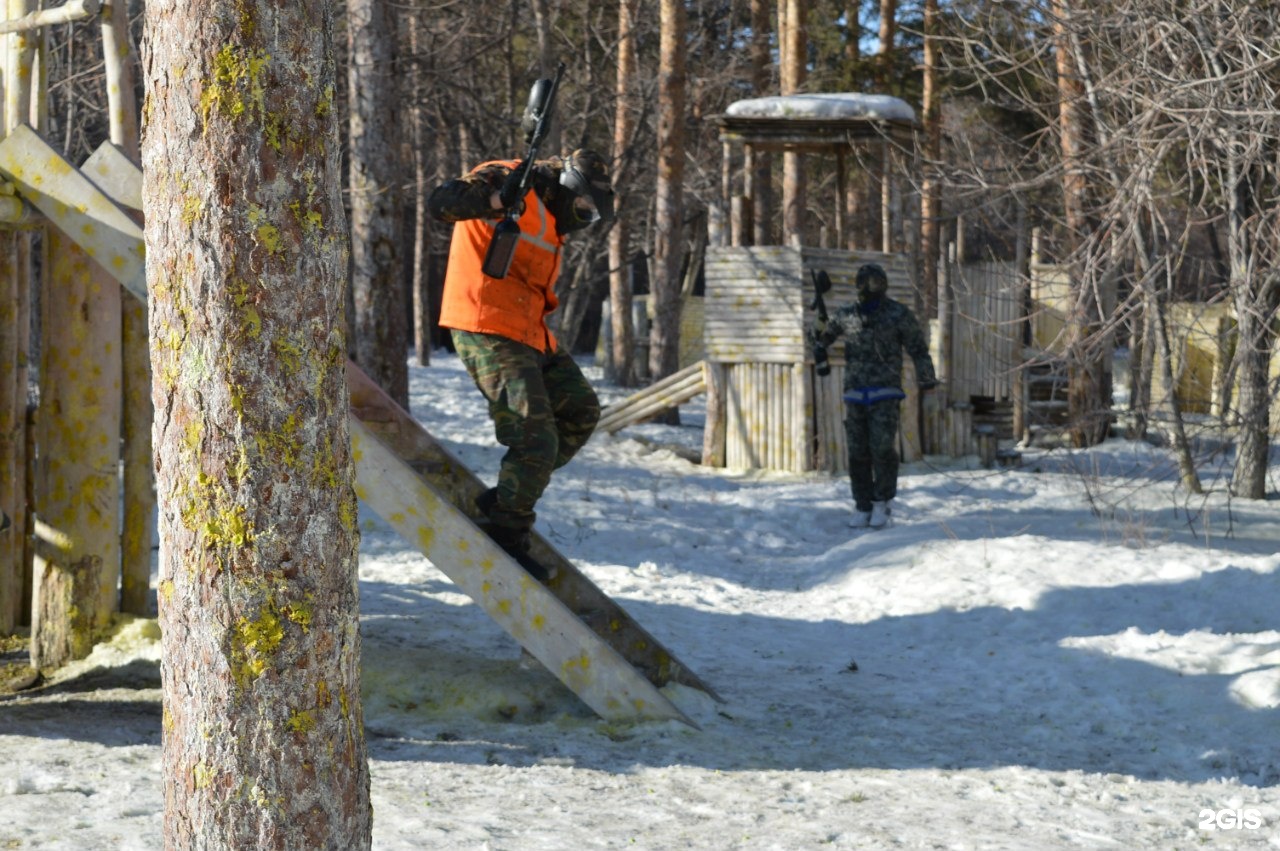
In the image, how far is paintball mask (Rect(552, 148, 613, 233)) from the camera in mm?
5367

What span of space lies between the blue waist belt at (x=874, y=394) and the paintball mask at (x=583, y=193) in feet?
14.3

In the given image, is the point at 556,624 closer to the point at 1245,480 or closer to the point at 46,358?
the point at 46,358

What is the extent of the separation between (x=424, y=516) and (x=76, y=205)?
1.57 meters

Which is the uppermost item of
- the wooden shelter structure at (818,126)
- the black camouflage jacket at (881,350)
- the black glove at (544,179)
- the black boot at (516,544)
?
the wooden shelter structure at (818,126)

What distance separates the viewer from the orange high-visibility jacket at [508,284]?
5.18 metres

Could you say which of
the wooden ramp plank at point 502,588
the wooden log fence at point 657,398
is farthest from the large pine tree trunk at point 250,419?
the wooden log fence at point 657,398

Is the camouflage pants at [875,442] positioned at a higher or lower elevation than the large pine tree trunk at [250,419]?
lower

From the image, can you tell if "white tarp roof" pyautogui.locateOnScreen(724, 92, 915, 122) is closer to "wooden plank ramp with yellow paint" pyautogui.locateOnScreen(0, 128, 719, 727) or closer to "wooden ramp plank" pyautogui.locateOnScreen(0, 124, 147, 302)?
"wooden plank ramp with yellow paint" pyautogui.locateOnScreen(0, 128, 719, 727)

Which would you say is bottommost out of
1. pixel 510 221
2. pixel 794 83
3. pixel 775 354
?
pixel 775 354

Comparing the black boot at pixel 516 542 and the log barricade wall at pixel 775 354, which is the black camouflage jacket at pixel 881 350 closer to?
the log barricade wall at pixel 775 354

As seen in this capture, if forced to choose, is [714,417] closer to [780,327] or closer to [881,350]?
[780,327]

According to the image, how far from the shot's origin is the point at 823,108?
40.8ft

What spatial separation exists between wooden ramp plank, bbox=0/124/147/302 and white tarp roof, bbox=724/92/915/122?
27.6ft

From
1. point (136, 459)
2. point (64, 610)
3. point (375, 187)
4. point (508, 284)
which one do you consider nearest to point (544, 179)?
point (508, 284)
